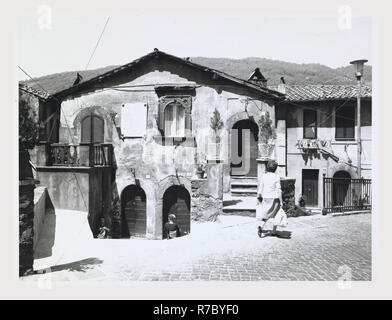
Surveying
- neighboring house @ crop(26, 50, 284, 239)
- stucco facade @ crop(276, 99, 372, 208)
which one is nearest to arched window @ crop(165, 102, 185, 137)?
neighboring house @ crop(26, 50, 284, 239)

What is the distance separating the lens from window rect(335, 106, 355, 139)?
12195 mm

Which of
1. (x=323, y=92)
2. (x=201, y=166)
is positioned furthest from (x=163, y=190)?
Answer: (x=323, y=92)

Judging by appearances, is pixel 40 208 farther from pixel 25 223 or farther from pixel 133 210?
pixel 133 210

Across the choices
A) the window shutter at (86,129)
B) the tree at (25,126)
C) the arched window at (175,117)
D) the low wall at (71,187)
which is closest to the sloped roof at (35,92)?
the tree at (25,126)

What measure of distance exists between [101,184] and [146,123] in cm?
258

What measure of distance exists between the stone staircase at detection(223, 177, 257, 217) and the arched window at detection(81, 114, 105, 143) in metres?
4.78

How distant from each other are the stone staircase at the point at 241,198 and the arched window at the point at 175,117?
8.75 feet

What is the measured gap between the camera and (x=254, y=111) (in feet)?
36.5

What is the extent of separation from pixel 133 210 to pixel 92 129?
3.16m

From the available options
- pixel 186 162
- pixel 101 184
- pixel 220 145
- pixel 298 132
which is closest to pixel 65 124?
pixel 101 184

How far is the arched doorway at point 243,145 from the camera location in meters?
11.3

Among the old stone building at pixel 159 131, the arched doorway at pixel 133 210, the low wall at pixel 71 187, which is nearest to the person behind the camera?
the low wall at pixel 71 187

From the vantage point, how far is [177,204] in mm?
11289

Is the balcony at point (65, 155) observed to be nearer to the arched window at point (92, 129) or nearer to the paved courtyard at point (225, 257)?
the arched window at point (92, 129)
